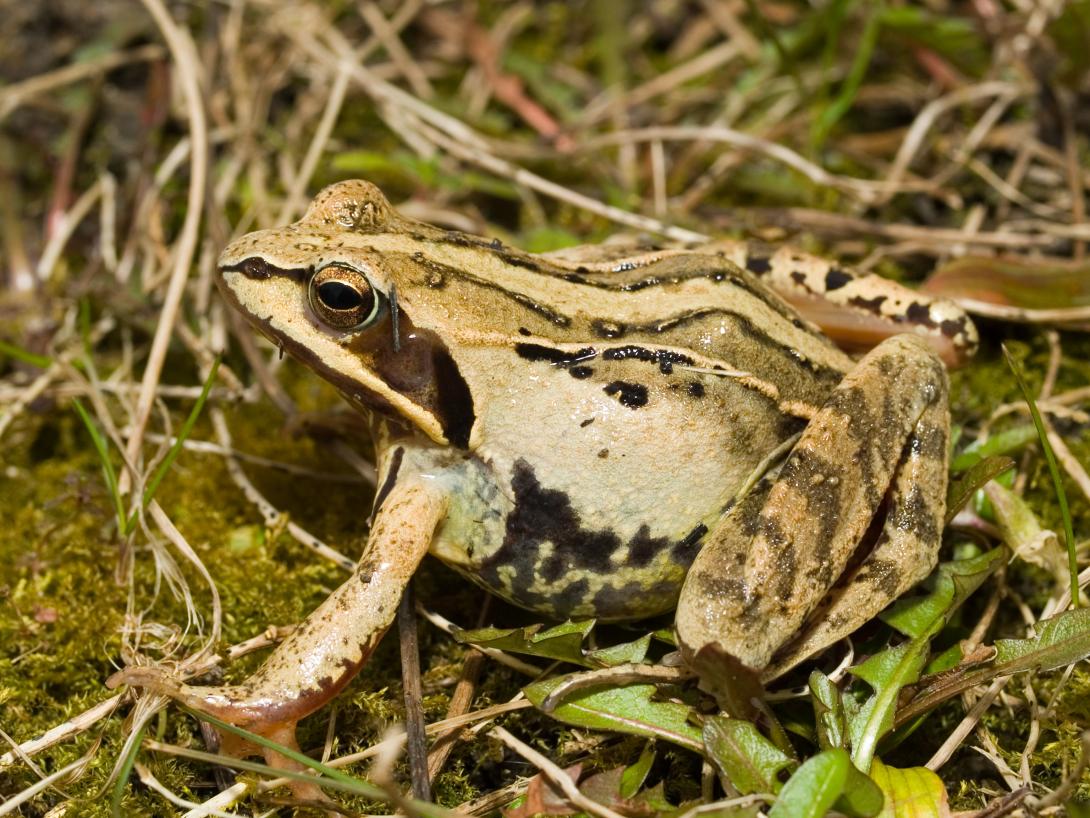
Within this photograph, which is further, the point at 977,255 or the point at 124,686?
the point at 977,255

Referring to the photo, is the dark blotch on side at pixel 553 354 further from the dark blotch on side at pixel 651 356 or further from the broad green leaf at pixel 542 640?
the broad green leaf at pixel 542 640

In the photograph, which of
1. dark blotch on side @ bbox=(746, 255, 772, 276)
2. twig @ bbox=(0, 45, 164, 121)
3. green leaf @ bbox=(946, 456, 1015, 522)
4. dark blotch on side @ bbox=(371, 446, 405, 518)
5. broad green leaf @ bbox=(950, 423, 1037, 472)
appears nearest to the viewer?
green leaf @ bbox=(946, 456, 1015, 522)

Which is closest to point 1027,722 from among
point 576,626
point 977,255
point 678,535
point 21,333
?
point 678,535

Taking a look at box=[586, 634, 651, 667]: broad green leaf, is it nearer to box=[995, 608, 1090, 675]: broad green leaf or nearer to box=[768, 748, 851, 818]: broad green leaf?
box=[768, 748, 851, 818]: broad green leaf

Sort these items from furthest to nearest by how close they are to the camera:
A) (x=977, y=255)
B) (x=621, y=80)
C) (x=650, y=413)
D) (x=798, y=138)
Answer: (x=621, y=80) → (x=798, y=138) → (x=977, y=255) → (x=650, y=413)

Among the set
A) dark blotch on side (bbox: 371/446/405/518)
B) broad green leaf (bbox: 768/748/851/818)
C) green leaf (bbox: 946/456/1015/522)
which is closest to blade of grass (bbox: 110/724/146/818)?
dark blotch on side (bbox: 371/446/405/518)

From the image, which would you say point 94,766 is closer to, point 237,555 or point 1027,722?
point 237,555
